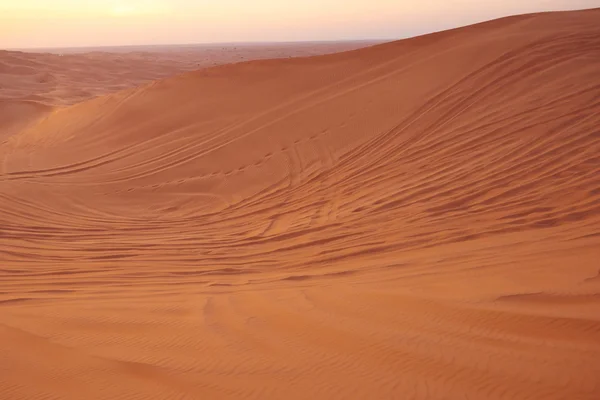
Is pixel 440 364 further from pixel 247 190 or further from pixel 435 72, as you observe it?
pixel 435 72

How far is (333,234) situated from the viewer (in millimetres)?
5715

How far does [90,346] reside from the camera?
132 inches

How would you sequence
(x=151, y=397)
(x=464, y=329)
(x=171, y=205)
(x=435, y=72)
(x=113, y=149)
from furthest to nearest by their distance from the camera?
1. (x=113, y=149)
2. (x=435, y=72)
3. (x=171, y=205)
4. (x=464, y=329)
5. (x=151, y=397)

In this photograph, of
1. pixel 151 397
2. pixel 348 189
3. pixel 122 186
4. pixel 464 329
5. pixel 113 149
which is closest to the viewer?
pixel 151 397

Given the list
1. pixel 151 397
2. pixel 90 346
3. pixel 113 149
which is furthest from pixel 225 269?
pixel 113 149

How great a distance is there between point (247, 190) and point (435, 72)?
4.64m

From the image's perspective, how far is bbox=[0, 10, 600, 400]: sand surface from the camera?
2971mm

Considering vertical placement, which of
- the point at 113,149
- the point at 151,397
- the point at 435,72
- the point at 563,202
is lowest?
the point at 151,397

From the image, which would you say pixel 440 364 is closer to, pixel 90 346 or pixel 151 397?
pixel 151 397

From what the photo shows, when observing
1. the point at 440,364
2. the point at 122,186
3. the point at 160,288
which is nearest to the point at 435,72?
the point at 122,186

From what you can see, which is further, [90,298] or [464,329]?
[90,298]

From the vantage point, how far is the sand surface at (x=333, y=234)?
117 inches

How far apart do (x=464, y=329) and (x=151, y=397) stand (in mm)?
1840

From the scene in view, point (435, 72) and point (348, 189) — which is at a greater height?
point (435, 72)
